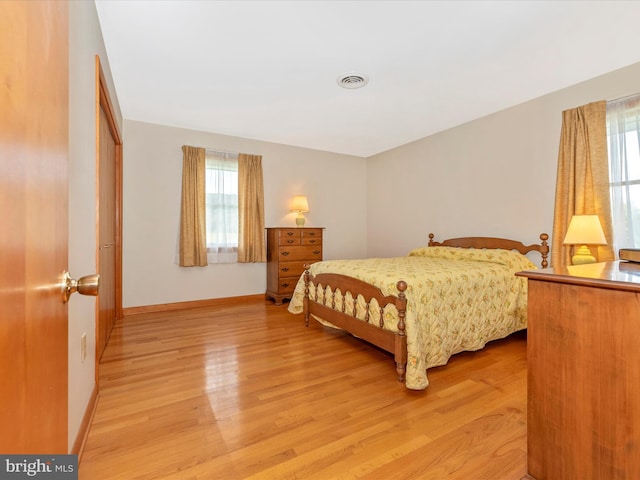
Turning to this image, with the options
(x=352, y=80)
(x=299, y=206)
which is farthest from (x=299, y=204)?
(x=352, y=80)

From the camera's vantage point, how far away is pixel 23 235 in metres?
0.51

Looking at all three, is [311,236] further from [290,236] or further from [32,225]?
[32,225]

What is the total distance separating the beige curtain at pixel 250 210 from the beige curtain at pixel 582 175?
11.6 feet

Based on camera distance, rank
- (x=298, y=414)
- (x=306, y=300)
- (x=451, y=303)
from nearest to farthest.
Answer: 1. (x=298, y=414)
2. (x=451, y=303)
3. (x=306, y=300)

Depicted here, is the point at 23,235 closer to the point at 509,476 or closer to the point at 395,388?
the point at 509,476

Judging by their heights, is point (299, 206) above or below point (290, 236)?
above

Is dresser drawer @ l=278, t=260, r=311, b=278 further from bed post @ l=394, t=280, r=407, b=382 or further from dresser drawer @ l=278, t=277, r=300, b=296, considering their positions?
bed post @ l=394, t=280, r=407, b=382

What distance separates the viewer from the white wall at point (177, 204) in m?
3.89

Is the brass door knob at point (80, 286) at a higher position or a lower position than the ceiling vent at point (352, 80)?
lower

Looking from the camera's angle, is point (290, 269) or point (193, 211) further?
point (290, 269)

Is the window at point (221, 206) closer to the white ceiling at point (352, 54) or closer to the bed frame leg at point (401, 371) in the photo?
the white ceiling at point (352, 54)

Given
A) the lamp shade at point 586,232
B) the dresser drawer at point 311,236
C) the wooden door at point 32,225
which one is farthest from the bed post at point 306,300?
the wooden door at point 32,225

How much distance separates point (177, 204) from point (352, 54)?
2895 mm

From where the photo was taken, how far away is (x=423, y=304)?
2.24 m
